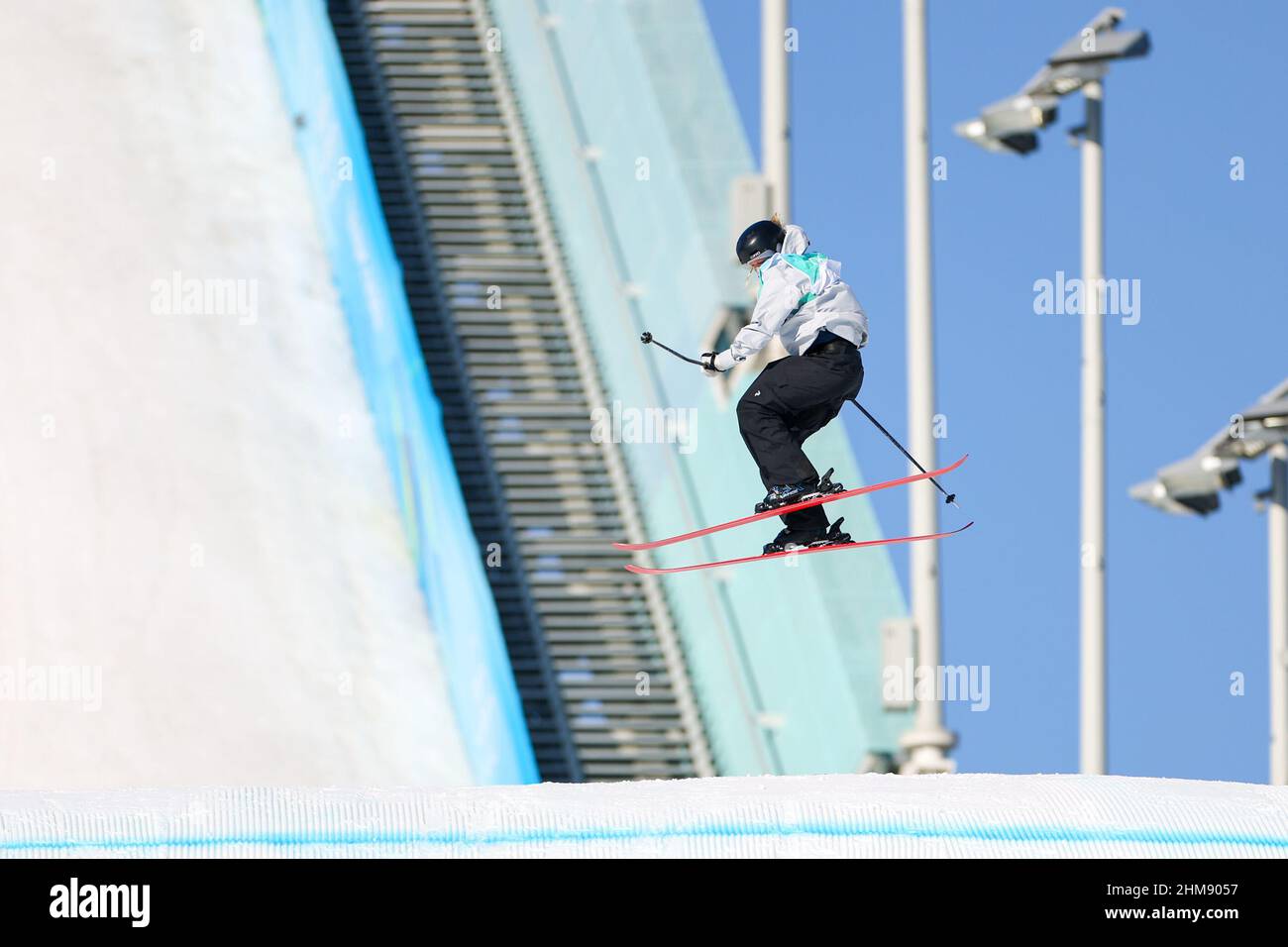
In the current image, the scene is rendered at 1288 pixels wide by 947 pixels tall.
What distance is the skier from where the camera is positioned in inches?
305

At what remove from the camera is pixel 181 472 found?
17125mm

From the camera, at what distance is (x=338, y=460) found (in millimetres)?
17500

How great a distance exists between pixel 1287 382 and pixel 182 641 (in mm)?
8200

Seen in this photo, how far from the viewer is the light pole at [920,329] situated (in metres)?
15.8

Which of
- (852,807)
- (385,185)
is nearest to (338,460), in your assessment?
(385,185)

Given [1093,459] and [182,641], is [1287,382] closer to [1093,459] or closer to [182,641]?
[1093,459]

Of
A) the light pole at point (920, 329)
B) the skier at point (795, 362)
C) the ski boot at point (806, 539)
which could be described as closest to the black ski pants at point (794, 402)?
the skier at point (795, 362)

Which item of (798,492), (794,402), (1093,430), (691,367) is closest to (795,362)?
(794,402)

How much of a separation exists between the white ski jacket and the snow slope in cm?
238

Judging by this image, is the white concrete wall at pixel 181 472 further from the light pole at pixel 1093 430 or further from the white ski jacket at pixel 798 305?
the white ski jacket at pixel 798 305

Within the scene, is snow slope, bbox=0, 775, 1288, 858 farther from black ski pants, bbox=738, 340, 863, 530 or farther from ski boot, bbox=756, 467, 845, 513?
ski boot, bbox=756, 467, 845, 513

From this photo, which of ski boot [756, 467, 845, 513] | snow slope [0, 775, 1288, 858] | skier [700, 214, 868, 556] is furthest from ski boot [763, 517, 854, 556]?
snow slope [0, 775, 1288, 858]

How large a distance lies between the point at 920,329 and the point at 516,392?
297 cm

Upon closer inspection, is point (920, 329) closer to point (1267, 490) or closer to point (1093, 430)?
point (1093, 430)
